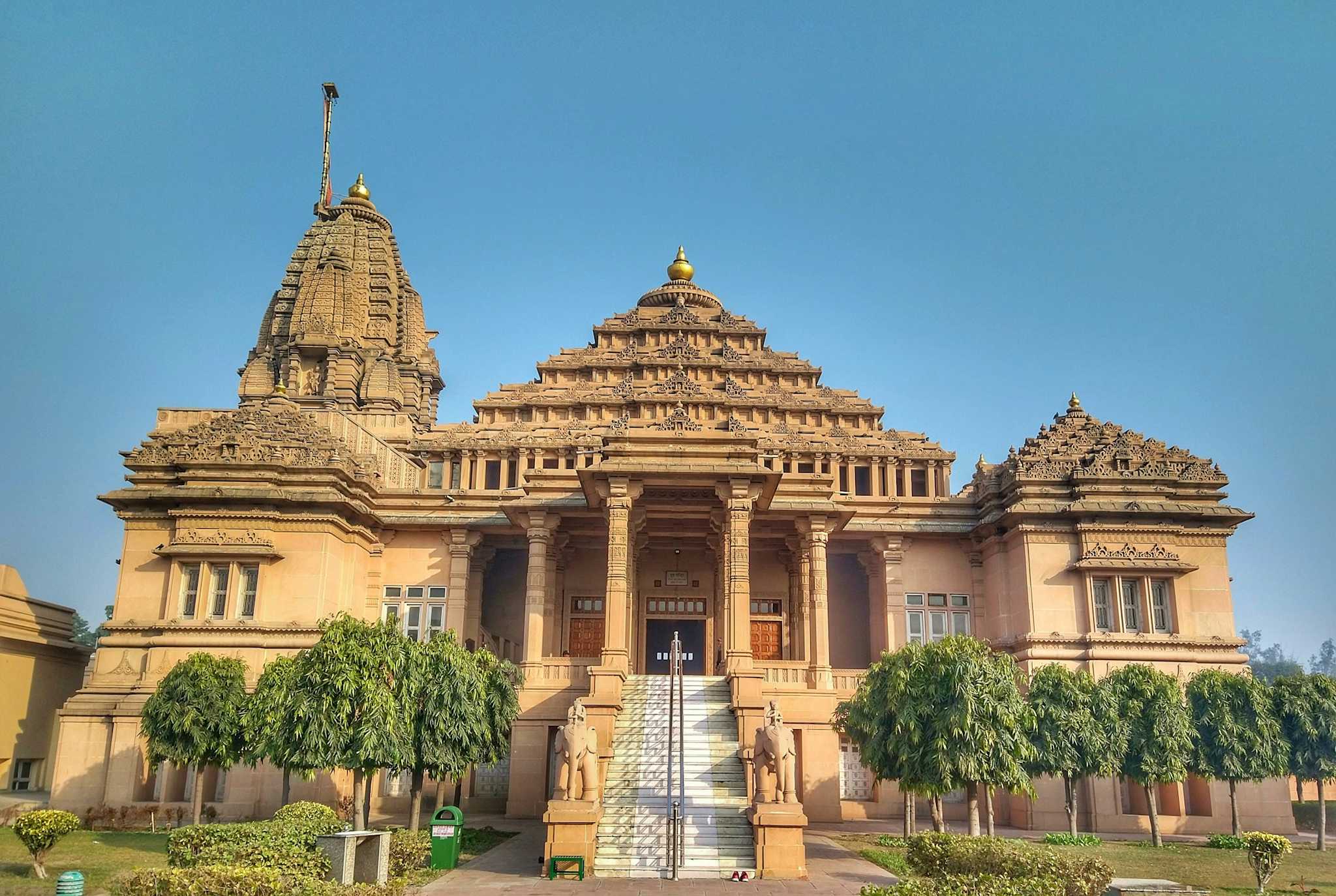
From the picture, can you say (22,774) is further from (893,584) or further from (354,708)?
(893,584)

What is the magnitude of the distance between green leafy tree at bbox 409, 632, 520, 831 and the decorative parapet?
17.5 m

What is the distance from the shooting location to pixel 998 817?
2923cm

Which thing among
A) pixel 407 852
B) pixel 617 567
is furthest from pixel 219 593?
pixel 407 852

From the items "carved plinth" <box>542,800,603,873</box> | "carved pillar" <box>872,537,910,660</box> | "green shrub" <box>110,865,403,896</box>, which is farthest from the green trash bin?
"carved pillar" <box>872,537,910,660</box>

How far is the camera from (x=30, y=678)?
35594 mm

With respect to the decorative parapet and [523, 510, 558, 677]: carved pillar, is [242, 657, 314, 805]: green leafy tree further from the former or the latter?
the decorative parapet

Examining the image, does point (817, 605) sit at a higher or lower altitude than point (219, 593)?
lower

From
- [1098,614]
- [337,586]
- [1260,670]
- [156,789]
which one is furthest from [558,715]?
[1260,670]

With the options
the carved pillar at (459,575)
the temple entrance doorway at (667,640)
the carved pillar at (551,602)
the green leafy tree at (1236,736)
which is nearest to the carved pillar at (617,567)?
the carved pillar at (551,602)

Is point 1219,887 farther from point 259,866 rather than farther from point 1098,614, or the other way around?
point 259,866

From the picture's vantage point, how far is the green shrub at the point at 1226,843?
2430 cm

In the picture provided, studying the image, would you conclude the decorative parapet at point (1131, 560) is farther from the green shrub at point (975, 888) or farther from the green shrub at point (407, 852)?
the green shrub at point (407, 852)

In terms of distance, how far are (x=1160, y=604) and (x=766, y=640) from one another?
12272 millimetres

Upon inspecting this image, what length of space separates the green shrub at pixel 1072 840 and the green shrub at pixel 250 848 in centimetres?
1599
